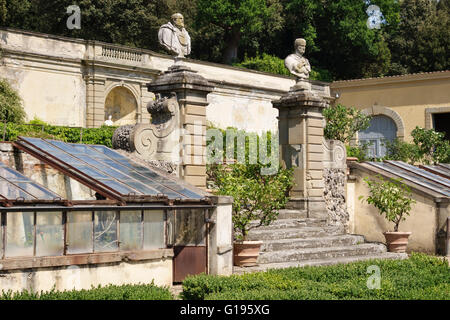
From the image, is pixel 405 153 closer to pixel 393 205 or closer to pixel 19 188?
pixel 393 205

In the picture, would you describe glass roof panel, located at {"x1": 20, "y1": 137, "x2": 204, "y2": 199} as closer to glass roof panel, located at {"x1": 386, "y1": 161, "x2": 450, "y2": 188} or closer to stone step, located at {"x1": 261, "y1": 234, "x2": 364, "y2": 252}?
stone step, located at {"x1": 261, "y1": 234, "x2": 364, "y2": 252}

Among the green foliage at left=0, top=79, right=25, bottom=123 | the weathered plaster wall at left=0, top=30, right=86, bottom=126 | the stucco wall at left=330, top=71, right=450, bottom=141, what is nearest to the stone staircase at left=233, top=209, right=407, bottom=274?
the green foliage at left=0, top=79, right=25, bottom=123

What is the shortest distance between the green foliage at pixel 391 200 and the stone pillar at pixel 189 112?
13.6 feet

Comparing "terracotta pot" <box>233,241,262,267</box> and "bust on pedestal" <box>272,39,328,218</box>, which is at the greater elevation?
"bust on pedestal" <box>272,39,328,218</box>

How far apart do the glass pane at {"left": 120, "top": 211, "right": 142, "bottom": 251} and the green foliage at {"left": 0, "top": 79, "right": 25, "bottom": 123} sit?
11202mm

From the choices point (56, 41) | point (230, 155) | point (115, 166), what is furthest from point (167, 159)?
point (56, 41)

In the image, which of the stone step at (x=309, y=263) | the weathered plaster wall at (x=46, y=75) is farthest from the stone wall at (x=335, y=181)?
the weathered plaster wall at (x=46, y=75)

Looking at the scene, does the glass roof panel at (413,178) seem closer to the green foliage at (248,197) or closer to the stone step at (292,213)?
the stone step at (292,213)

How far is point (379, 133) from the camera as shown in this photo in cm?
3212

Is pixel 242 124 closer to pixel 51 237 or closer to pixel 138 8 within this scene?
pixel 138 8

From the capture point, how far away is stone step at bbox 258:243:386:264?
1236cm

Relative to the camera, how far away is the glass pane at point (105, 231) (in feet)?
31.1

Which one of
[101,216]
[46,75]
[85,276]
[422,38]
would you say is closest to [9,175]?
[101,216]

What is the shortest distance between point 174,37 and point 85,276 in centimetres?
579
